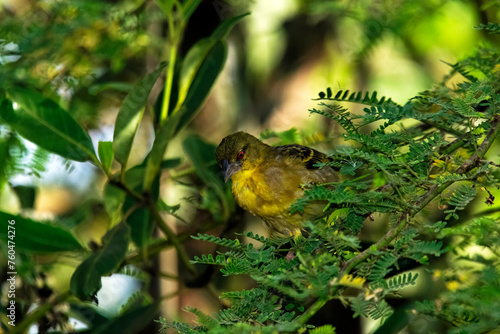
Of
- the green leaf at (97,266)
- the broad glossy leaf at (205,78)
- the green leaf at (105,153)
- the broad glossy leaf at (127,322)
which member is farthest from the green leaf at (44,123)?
the broad glossy leaf at (127,322)

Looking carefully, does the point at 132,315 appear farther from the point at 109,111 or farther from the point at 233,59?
the point at 233,59

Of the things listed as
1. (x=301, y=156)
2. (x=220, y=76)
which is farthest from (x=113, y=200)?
(x=220, y=76)

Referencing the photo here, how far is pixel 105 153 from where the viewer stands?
2369 millimetres

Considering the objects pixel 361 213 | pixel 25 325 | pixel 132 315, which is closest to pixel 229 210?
pixel 132 315

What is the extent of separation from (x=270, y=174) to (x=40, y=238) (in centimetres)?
108

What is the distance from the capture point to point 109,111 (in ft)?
14.2

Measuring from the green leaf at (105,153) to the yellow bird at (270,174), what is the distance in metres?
0.75

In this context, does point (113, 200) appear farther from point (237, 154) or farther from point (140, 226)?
point (237, 154)

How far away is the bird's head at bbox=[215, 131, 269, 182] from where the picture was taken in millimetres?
3021

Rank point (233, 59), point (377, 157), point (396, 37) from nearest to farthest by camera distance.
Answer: point (377, 157) → point (396, 37) → point (233, 59)

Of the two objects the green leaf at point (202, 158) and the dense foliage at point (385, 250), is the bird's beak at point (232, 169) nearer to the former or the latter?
the green leaf at point (202, 158)

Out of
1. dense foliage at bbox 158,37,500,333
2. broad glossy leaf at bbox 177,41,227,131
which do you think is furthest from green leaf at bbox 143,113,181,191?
dense foliage at bbox 158,37,500,333

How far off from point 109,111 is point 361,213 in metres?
3.06

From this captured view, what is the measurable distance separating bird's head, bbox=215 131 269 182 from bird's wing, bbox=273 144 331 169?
131 millimetres
